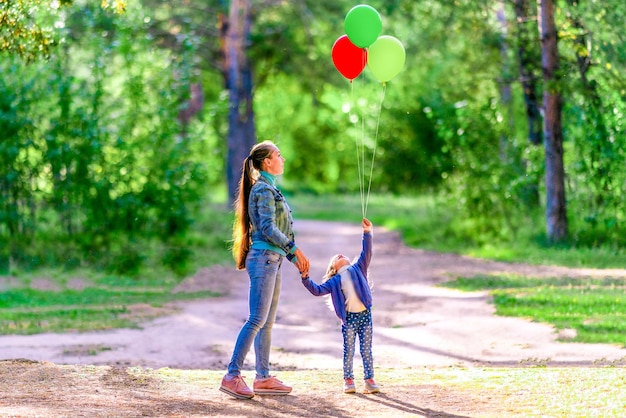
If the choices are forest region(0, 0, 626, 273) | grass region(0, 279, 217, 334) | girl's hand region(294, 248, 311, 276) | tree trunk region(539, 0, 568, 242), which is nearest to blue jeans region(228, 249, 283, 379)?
girl's hand region(294, 248, 311, 276)

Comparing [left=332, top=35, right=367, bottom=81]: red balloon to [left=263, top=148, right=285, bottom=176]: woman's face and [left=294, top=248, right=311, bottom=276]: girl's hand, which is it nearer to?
[left=263, top=148, right=285, bottom=176]: woman's face

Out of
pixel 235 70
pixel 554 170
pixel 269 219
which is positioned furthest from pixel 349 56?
pixel 235 70

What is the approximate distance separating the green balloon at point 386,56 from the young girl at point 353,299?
92.9 inches

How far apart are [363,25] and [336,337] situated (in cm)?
437

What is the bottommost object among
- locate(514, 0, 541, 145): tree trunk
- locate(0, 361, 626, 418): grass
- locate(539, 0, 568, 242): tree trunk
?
locate(0, 361, 626, 418): grass

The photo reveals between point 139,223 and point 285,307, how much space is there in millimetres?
4702

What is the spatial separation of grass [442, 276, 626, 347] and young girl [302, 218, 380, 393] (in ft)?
11.7

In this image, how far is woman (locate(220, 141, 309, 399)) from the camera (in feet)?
26.0

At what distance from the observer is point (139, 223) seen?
Result: 19156 millimetres

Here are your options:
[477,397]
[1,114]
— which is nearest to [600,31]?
[1,114]

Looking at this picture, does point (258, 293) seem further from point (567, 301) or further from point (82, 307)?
point (82, 307)

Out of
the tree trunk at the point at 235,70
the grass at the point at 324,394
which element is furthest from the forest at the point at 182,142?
the grass at the point at 324,394

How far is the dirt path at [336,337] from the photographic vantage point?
10.8 m

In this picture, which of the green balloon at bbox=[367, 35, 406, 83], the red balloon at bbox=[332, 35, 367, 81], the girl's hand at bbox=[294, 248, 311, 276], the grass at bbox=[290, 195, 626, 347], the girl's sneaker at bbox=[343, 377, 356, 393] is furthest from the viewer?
the grass at bbox=[290, 195, 626, 347]
